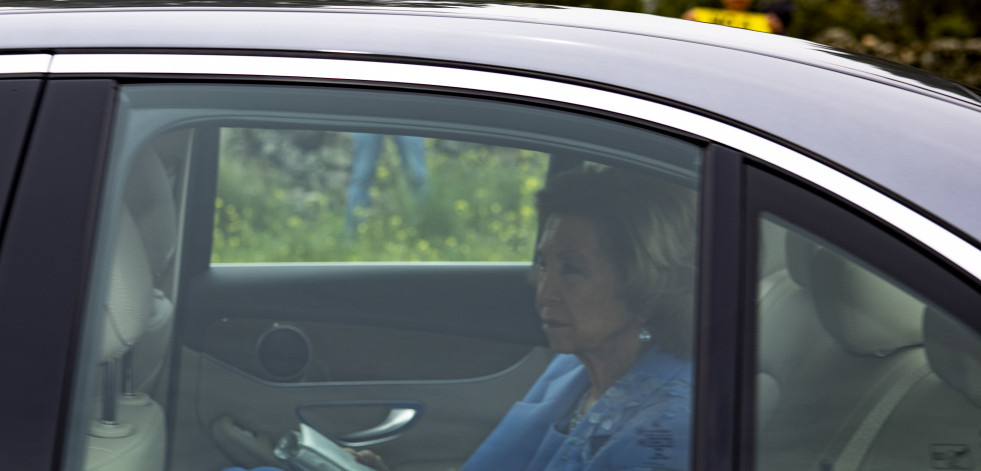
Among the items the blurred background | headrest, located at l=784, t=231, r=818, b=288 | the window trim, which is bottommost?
headrest, located at l=784, t=231, r=818, b=288

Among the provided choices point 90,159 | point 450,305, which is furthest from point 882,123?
point 90,159

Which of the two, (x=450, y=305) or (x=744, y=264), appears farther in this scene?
(x=450, y=305)

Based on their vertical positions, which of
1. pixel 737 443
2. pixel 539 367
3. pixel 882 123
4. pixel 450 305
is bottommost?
pixel 737 443

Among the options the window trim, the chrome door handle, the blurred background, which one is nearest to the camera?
the window trim

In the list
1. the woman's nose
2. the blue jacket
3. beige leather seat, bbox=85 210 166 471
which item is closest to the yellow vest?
the woman's nose

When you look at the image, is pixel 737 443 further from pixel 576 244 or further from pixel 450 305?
pixel 450 305

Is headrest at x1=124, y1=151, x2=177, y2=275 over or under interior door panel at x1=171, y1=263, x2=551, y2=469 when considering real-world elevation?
over

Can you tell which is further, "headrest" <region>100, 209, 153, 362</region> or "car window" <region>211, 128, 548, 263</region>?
"car window" <region>211, 128, 548, 263</region>

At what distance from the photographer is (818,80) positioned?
1221 millimetres

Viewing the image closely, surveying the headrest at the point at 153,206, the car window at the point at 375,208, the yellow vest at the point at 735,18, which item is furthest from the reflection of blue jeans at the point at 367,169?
the yellow vest at the point at 735,18

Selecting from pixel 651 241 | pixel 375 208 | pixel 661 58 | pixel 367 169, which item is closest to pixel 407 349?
pixel 651 241

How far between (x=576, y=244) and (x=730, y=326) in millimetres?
283

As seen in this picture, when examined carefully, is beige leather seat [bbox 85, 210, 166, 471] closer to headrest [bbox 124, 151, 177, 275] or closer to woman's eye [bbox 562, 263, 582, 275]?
headrest [bbox 124, 151, 177, 275]

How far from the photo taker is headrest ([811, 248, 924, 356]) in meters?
1.11
